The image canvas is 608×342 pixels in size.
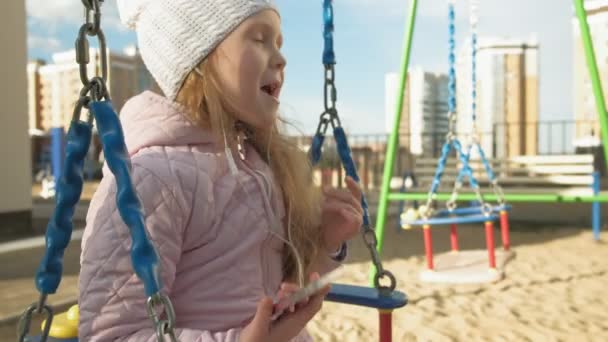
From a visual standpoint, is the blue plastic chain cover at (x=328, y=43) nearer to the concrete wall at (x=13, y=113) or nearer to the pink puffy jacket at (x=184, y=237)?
the pink puffy jacket at (x=184, y=237)

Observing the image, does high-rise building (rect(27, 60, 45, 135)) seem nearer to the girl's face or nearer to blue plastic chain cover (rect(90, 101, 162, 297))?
the girl's face

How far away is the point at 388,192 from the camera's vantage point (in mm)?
3338

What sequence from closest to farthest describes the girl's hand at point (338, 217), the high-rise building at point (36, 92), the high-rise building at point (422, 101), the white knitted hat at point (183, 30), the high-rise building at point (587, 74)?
the white knitted hat at point (183, 30)
the girl's hand at point (338, 217)
the high-rise building at point (587, 74)
the high-rise building at point (422, 101)
the high-rise building at point (36, 92)

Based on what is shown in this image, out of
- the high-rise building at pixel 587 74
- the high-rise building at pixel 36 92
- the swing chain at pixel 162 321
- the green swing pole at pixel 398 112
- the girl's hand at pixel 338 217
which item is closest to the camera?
the swing chain at pixel 162 321

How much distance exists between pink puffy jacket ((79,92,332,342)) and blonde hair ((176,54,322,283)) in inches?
0.8

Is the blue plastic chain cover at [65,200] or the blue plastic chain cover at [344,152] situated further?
the blue plastic chain cover at [344,152]

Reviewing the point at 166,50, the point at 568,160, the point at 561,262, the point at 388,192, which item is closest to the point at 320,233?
the point at 166,50

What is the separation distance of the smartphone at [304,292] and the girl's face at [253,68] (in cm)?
A: 31

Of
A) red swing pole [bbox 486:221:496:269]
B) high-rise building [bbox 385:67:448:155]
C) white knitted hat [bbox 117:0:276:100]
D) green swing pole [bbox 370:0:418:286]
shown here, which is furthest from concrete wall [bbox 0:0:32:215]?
high-rise building [bbox 385:67:448:155]

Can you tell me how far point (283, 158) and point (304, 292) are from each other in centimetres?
39

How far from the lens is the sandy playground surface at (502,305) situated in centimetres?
259

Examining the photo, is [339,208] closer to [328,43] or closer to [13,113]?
[328,43]

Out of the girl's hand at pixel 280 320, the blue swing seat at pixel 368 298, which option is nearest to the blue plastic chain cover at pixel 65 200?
the girl's hand at pixel 280 320

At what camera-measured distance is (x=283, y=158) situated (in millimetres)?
1062
